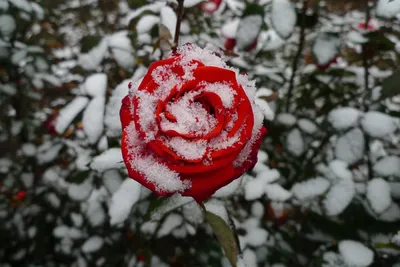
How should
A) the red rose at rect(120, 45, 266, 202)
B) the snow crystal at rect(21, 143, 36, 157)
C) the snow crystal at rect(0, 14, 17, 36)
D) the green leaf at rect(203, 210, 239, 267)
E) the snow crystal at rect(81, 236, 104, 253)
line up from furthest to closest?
the snow crystal at rect(21, 143, 36, 157), the snow crystal at rect(81, 236, 104, 253), the snow crystal at rect(0, 14, 17, 36), the green leaf at rect(203, 210, 239, 267), the red rose at rect(120, 45, 266, 202)

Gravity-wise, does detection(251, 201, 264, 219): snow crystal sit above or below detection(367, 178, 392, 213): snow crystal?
below

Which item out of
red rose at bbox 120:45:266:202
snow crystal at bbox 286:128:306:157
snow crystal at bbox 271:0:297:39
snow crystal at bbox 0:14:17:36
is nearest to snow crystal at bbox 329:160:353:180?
A: snow crystal at bbox 286:128:306:157

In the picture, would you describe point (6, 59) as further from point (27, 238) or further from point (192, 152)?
point (192, 152)

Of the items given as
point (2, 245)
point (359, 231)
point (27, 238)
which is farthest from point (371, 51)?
point (2, 245)

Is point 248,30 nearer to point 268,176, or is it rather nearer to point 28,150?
point 268,176

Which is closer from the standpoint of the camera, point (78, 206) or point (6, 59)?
point (6, 59)

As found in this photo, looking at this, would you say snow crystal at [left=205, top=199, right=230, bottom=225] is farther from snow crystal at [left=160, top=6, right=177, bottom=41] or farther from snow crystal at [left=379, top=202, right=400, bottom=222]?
snow crystal at [left=379, top=202, right=400, bottom=222]
